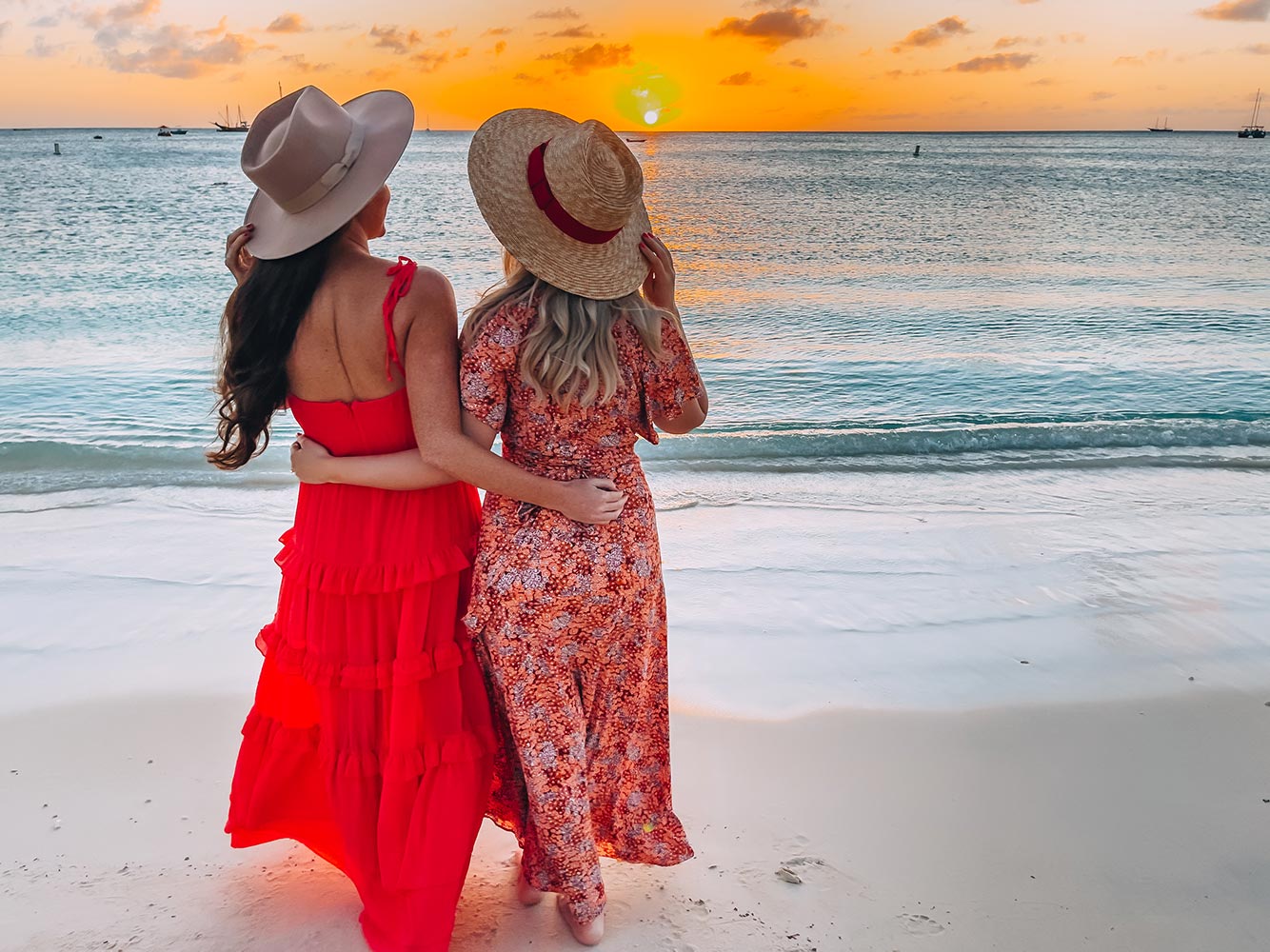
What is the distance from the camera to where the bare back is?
2016 millimetres

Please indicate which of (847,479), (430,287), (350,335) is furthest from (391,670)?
(847,479)

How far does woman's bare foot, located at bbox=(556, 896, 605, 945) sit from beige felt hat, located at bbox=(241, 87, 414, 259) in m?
1.60

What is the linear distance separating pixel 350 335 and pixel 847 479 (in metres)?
4.80

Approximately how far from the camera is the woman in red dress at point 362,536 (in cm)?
201

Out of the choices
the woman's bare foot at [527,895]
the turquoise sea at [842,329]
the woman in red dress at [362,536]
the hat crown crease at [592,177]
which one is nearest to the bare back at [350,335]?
the woman in red dress at [362,536]

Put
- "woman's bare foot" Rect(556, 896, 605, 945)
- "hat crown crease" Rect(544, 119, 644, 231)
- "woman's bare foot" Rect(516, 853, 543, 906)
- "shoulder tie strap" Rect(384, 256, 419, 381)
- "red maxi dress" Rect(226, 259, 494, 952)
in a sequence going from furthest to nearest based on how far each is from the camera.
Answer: "woman's bare foot" Rect(516, 853, 543, 906) < "woman's bare foot" Rect(556, 896, 605, 945) < "red maxi dress" Rect(226, 259, 494, 952) < "shoulder tie strap" Rect(384, 256, 419, 381) < "hat crown crease" Rect(544, 119, 644, 231)

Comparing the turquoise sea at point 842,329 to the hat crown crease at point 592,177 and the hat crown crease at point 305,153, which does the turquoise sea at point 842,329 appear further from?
the hat crown crease at point 592,177

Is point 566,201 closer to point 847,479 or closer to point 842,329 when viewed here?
point 847,479

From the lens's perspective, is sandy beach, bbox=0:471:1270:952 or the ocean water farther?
the ocean water

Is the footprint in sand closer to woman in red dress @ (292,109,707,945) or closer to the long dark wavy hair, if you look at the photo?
woman in red dress @ (292,109,707,945)

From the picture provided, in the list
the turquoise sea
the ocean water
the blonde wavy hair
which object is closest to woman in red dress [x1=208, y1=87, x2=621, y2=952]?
the blonde wavy hair

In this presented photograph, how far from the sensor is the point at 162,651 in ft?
12.5

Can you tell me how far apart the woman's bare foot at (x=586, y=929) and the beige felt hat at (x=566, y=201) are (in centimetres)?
143

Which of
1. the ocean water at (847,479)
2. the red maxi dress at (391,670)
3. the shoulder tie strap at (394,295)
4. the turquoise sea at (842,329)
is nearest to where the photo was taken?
the shoulder tie strap at (394,295)
